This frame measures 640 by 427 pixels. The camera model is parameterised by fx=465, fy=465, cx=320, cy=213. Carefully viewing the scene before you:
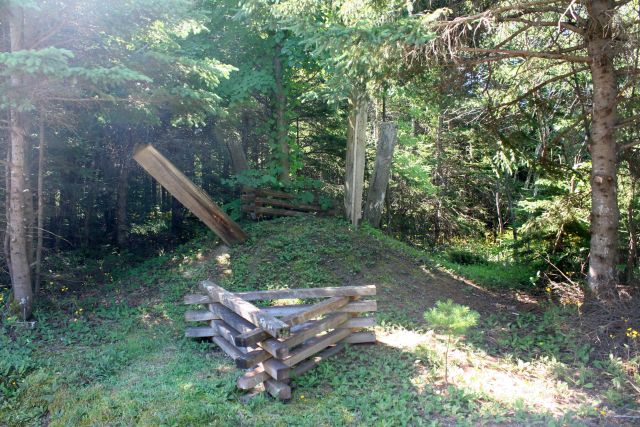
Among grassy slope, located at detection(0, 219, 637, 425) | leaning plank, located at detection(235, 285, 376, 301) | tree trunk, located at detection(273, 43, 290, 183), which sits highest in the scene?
tree trunk, located at detection(273, 43, 290, 183)

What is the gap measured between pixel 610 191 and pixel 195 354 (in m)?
6.91

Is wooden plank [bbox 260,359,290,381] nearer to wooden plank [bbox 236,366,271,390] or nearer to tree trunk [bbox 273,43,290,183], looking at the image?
wooden plank [bbox 236,366,271,390]

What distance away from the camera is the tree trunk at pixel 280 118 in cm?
1266

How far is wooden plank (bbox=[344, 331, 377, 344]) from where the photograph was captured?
21.4 feet

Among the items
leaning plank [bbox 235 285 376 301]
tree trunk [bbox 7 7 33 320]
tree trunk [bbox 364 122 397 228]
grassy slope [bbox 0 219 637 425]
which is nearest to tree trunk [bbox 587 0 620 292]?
grassy slope [bbox 0 219 637 425]

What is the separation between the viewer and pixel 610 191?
7.46 metres

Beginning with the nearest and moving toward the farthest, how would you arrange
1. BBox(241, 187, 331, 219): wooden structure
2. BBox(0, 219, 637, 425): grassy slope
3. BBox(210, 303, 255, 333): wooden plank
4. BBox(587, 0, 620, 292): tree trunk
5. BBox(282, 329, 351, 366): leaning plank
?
BBox(0, 219, 637, 425): grassy slope < BBox(282, 329, 351, 366): leaning plank < BBox(210, 303, 255, 333): wooden plank < BBox(587, 0, 620, 292): tree trunk < BBox(241, 187, 331, 219): wooden structure

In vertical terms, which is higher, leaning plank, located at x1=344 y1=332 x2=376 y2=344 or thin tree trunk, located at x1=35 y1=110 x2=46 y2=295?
thin tree trunk, located at x1=35 y1=110 x2=46 y2=295

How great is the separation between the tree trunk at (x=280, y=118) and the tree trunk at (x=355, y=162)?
5.95ft

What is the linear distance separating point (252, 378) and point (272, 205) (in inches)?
315

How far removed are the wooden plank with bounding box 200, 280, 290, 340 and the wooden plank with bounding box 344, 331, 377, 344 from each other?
5.02 ft

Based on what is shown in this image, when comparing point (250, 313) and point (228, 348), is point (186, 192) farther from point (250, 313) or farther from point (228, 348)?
point (250, 313)

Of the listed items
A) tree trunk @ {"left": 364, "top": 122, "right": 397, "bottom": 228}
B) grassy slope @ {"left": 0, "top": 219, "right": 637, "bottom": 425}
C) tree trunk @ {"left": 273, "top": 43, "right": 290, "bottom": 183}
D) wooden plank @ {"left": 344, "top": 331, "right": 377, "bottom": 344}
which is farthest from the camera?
tree trunk @ {"left": 364, "top": 122, "right": 397, "bottom": 228}

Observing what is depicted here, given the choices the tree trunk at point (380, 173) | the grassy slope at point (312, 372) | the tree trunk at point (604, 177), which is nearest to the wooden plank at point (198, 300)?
the grassy slope at point (312, 372)
